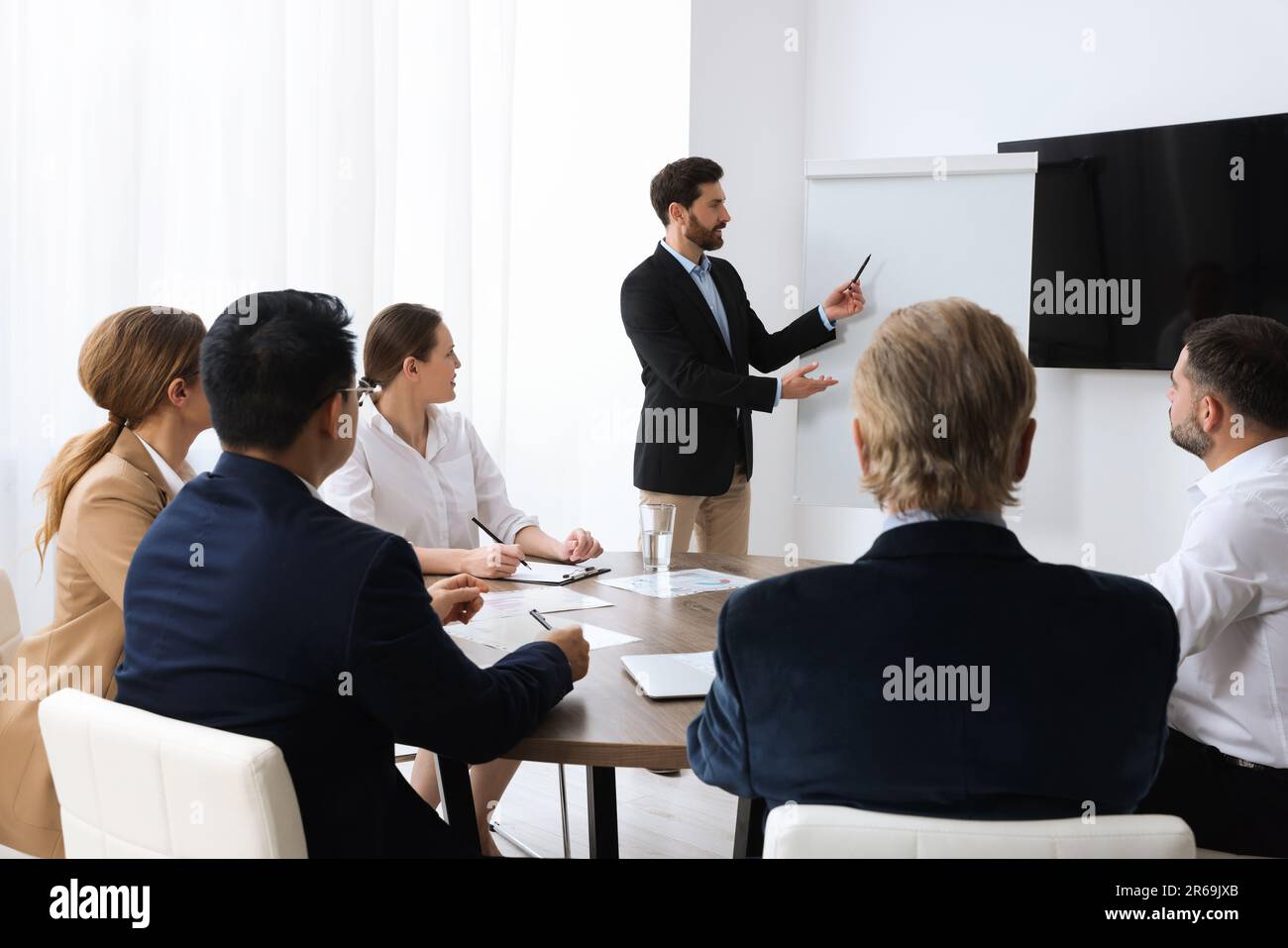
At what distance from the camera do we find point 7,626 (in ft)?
6.23

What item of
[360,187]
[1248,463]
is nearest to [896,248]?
[360,187]

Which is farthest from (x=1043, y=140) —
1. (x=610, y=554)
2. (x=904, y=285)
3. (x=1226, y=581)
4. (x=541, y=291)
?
(x=1226, y=581)

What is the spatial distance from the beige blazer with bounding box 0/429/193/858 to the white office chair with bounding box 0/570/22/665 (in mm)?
20

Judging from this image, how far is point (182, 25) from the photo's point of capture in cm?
319

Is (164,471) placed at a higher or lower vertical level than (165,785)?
higher

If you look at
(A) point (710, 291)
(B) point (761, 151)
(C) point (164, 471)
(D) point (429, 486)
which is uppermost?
(B) point (761, 151)

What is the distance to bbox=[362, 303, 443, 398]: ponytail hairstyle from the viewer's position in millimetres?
2680

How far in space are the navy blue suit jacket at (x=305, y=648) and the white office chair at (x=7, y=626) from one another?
0.60m

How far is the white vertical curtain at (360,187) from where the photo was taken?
9.77 ft

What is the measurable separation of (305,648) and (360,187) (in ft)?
8.79

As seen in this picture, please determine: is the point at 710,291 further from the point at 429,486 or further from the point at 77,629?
the point at 77,629

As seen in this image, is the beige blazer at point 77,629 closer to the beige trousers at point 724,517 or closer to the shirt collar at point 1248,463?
the shirt collar at point 1248,463

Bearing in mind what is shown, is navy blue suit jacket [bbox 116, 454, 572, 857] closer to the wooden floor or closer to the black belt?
the black belt

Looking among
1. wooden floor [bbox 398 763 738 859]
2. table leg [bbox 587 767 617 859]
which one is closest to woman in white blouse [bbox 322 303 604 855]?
wooden floor [bbox 398 763 738 859]
